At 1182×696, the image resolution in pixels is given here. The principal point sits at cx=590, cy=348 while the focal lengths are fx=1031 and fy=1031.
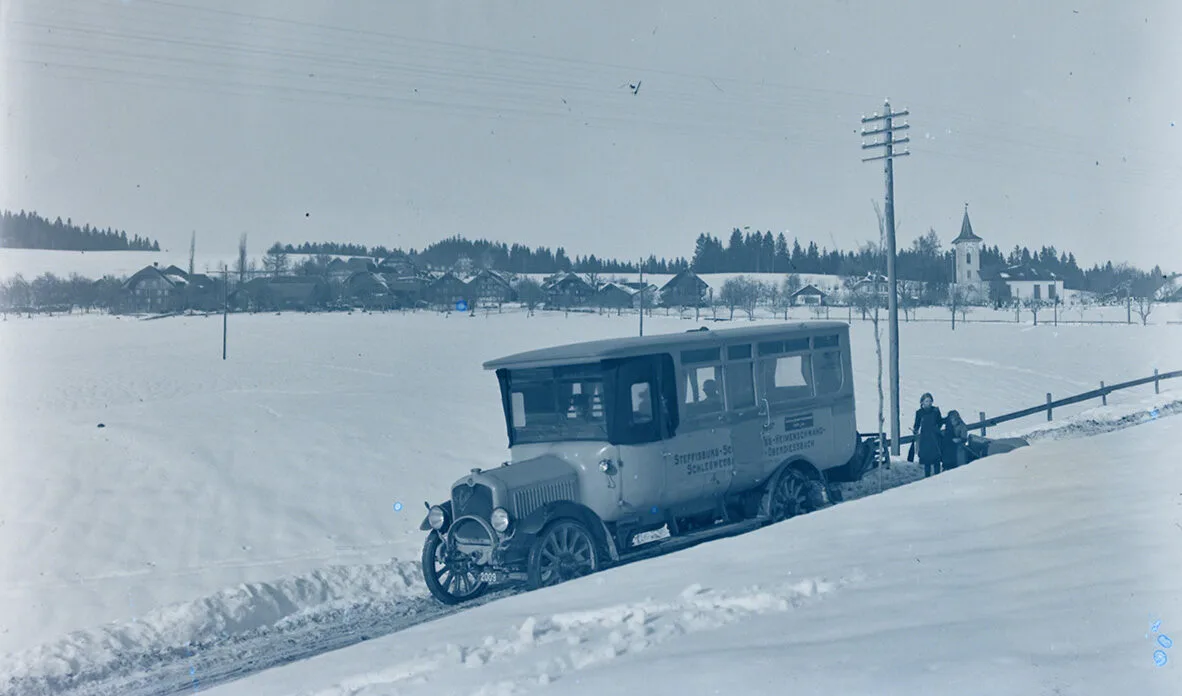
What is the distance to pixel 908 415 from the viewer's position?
33.8m

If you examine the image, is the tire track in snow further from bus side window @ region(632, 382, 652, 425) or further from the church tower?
the church tower

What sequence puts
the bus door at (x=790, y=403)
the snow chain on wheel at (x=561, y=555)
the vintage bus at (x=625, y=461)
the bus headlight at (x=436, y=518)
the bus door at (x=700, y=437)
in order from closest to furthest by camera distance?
the snow chain on wheel at (x=561, y=555) < the vintage bus at (x=625, y=461) < the bus headlight at (x=436, y=518) < the bus door at (x=700, y=437) < the bus door at (x=790, y=403)

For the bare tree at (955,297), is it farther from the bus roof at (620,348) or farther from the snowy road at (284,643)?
the snowy road at (284,643)

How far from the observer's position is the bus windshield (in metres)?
11.0

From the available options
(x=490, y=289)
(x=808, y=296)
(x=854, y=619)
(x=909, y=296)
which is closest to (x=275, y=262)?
(x=490, y=289)

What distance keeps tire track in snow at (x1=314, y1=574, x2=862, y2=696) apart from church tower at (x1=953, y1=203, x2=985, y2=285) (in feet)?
215

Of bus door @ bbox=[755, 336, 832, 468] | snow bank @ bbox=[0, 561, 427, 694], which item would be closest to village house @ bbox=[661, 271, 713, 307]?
bus door @ bbox=[755, 336, 832, 468]

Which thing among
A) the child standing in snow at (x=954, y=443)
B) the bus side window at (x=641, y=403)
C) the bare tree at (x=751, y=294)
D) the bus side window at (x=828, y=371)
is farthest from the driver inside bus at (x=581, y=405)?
the bare tree at (x=751, y=294)

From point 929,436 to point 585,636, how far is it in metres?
10.7

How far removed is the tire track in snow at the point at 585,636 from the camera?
6285 millimetres

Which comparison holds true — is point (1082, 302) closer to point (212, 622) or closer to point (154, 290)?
point (154, 290)

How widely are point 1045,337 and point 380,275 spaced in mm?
34724

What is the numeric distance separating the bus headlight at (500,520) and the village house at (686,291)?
41.7 metres

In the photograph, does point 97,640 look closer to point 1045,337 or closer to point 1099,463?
point 1099,463
